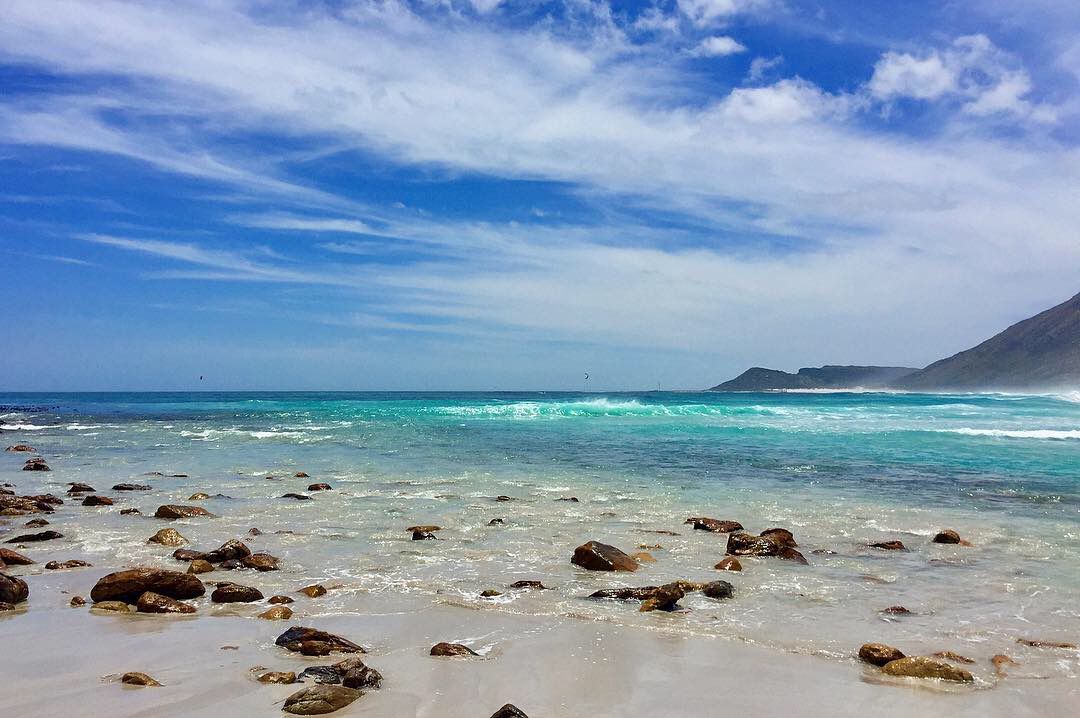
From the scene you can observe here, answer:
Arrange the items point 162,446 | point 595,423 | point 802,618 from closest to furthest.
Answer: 1. point 802,618
2. point 162,446
3. point 595,423

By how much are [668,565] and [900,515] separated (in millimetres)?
5096

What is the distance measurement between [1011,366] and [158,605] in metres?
124

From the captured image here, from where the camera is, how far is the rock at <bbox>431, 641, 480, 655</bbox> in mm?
4898

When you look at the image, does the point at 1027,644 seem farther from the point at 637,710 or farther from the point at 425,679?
the point at 425,679

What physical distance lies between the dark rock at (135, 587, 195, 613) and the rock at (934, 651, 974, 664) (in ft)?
19.1

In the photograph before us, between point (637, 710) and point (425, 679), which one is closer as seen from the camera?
point (637, 710)

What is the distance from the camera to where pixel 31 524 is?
980cm

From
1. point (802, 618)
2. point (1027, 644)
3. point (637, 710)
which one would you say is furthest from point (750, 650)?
point (1027, 644)

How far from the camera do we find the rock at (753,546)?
26.7ft

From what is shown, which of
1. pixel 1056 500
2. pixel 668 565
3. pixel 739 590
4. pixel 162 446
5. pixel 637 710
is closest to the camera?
pixel 637 710

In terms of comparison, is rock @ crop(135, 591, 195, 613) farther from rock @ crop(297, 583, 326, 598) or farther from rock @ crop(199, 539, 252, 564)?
rock @ crop(199, 539, 252, 564)

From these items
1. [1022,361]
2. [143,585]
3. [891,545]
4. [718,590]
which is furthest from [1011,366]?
[143,585]

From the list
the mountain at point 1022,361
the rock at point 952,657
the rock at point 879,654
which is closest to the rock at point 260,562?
the rock at point 879,654

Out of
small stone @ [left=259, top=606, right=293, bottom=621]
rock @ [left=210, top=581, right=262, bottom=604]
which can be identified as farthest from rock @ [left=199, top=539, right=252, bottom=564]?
small stone @ [left=259, top=606, right=293, bottom=621]
